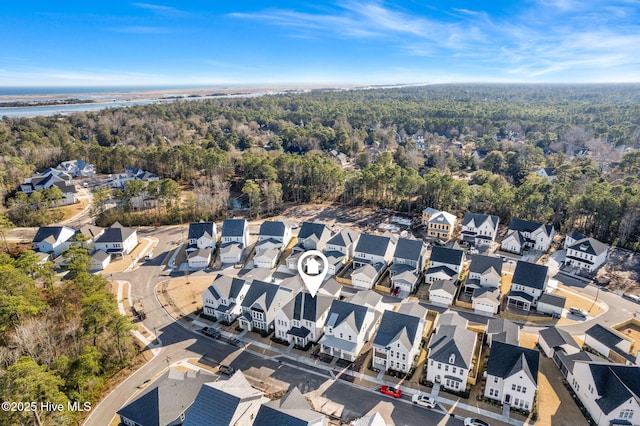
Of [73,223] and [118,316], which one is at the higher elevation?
[118,316]

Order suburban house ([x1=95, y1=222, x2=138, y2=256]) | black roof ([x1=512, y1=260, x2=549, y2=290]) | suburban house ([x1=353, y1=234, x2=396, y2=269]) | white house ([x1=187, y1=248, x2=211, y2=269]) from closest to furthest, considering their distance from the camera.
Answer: black roof ([x1=512, y1=260, x2=549, y2=290]), suburban house ([x1=353, y1=234, x2=396, y2=269]), white house ([x1=187, y1=248, x2=211, y2=269]), suburban house ([x1=95, y1=222, x2=138, y2=256])

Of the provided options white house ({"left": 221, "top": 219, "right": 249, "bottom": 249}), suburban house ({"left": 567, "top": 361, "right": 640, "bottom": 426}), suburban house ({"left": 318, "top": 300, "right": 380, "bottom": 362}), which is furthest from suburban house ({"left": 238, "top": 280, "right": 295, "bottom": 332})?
suburban house ({"left": 567, "top": 361, "right": 640, "bottom": 426})

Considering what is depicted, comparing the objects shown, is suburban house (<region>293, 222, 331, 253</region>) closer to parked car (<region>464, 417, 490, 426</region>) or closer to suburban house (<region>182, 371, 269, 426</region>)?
suburban house (<region>182, 371, 269, 426</region>)

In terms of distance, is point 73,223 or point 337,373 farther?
point 73,223

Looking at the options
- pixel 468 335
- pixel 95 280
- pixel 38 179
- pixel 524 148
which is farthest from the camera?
pixel 524 148

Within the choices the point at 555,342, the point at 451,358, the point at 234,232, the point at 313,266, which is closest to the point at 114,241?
the point at 234,232

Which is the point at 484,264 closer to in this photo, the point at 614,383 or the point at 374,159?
the point at 614,383

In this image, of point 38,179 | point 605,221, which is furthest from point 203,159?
point 605,221

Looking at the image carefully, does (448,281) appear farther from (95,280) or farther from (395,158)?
(395,158)
